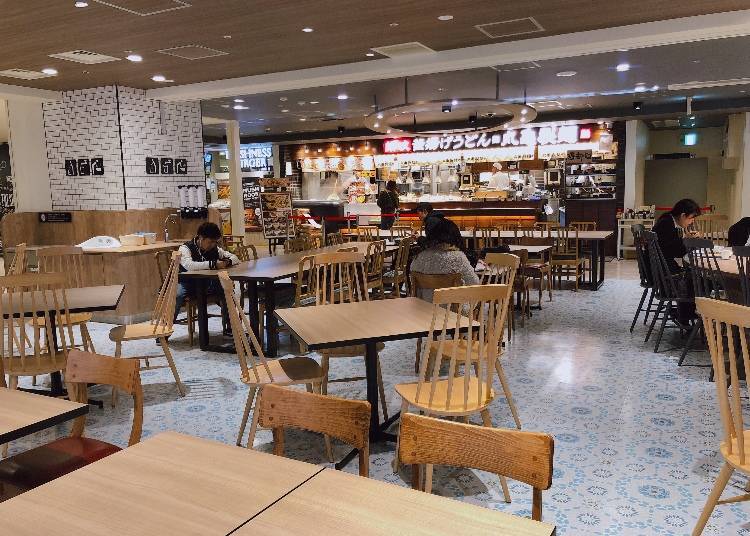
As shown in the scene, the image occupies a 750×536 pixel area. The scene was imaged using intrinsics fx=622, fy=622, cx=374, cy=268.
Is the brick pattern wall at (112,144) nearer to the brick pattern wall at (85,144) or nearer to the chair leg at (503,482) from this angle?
the brick pattern wall at (85,144)

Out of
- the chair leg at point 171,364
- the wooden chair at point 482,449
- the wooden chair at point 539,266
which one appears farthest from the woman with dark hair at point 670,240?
the wooden chair at point 482,449

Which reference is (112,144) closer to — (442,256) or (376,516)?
(442,256)

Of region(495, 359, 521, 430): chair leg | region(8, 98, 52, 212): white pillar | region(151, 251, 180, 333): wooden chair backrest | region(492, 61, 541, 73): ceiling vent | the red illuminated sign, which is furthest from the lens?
the red illuminated sign

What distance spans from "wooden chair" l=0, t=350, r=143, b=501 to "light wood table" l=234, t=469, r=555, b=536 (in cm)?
111

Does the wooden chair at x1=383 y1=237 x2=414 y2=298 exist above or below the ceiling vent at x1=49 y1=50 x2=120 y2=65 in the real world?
below

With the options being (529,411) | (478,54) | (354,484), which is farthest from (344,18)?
(354,484)

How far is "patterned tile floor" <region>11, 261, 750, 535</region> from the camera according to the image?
3.03 metres

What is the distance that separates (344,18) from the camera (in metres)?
5.75

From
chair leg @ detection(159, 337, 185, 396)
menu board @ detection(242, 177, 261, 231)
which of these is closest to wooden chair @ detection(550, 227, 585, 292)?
chair leg @ detection(159, 337, 185, 396)

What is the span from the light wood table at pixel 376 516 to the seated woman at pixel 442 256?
11.5 ft

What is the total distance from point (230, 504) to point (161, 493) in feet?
0.63

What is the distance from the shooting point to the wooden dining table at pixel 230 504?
137cm

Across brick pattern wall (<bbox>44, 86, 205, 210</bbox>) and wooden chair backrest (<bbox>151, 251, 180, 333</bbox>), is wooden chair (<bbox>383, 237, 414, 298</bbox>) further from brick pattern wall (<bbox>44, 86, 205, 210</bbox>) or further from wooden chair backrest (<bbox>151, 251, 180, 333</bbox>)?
brick pattern wall (<bbox>44, 86, 205, 210</bbox>)

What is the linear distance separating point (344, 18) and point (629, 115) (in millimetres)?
9654
